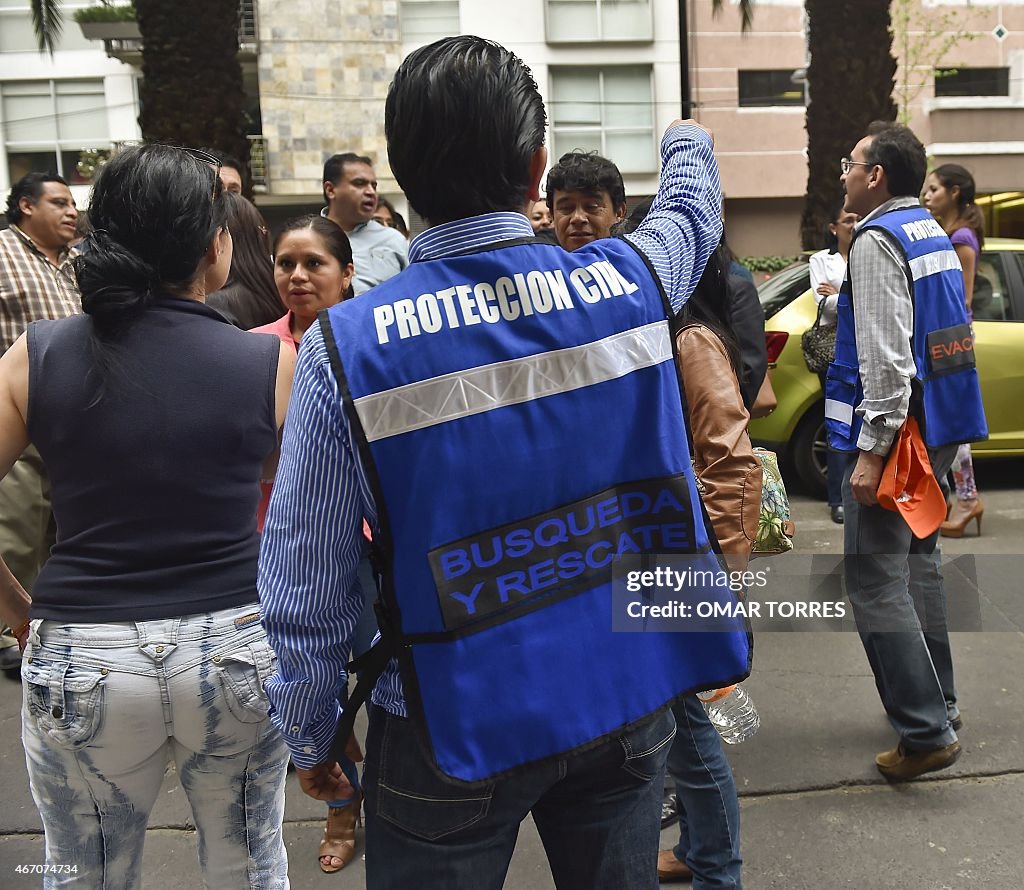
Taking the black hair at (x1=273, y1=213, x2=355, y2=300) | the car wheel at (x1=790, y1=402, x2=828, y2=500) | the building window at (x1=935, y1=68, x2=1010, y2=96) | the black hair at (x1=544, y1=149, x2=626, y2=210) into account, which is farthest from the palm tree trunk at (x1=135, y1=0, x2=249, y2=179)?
the building window at (x1=935, y1=68, x2=1010, y2=96)

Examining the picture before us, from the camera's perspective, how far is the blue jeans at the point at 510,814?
1.42 m

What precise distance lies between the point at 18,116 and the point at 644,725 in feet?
84.1

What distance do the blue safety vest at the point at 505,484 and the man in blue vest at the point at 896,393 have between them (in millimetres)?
1838

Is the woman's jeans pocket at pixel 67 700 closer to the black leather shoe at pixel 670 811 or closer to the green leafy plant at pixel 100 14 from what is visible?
the black leather shoe at pixel 670 811

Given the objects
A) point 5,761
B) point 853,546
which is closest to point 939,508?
point 853,546

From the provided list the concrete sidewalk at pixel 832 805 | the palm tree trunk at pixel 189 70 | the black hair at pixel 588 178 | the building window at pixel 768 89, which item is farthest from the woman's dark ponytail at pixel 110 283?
the building window at pixel 768 89

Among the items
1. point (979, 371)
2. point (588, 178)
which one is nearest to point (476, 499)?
point (588, 178)

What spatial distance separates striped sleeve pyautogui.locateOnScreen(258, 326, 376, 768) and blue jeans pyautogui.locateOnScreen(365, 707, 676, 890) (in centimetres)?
11

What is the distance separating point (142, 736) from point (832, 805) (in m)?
2.19

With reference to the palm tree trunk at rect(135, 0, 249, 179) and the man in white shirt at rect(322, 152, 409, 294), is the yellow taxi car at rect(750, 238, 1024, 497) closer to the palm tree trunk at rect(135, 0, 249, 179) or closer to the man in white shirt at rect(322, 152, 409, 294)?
the man in white shirt at rect(322, 152, 409, 294)

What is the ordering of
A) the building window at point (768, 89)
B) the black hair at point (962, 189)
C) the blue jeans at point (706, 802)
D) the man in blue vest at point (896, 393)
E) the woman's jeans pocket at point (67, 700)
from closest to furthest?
1. the woman's jeans pocket at point (67, 700)
2. the blue jeans at point (706, 802)
3. the man in blue vest at point (896, 393)
4. the black hair at point (962, 189)
5. the building window at point (768, 89)

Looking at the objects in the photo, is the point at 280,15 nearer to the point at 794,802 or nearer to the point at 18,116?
the point at 18,116

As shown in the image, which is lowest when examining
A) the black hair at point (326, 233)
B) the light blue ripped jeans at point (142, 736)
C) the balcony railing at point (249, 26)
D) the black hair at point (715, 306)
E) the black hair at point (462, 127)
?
the light blue ripped jeans at point (142, 736)

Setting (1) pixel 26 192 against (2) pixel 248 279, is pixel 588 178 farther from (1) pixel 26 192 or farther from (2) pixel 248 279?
(1) pixel 26 192
